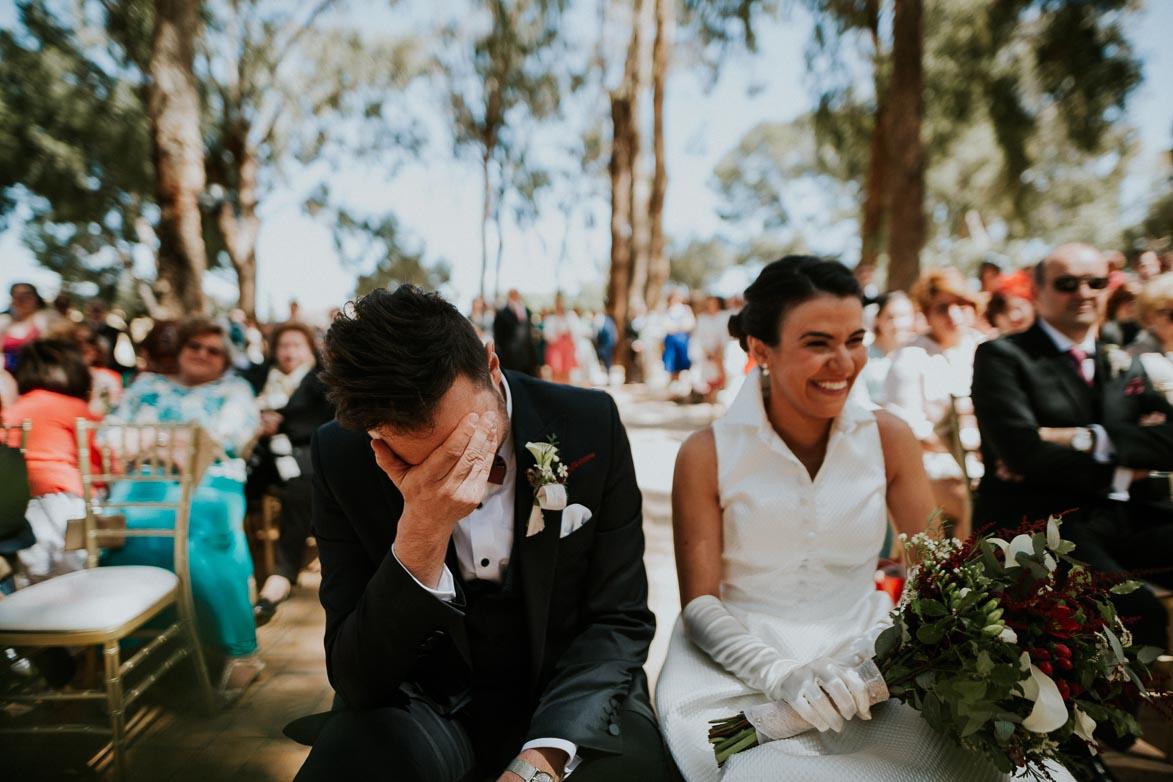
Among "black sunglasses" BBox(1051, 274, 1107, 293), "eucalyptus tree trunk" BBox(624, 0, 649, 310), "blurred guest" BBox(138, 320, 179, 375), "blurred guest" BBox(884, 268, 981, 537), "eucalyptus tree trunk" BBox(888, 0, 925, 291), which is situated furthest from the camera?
"eucalyptus tree trunk" BBox(624, 0, 649, 310)

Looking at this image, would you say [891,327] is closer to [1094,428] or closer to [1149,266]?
[1094,428]

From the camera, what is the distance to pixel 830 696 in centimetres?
158

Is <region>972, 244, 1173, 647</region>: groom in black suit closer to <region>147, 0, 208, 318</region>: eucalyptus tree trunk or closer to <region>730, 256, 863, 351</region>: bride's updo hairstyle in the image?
<region>730, 256, 863, 351</region>: bride's updo hairstyle

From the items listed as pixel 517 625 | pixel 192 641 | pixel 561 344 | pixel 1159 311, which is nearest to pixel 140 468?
pixel 192 641

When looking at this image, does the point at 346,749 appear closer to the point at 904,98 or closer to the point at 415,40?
the point at 904,98

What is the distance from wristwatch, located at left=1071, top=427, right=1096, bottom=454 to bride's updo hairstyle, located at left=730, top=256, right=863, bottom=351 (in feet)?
4.48

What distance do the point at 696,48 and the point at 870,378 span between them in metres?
14.5

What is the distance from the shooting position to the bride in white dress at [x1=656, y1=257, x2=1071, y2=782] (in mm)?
1982

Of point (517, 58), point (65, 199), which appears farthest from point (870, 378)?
point (65, 199)

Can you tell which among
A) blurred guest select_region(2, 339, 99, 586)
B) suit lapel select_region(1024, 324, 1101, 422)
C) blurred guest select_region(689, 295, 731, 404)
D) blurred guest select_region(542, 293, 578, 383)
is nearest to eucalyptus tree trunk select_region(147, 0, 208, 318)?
blurred guest select_region(2, 339, 99, 586)

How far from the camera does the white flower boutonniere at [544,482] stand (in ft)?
5.61

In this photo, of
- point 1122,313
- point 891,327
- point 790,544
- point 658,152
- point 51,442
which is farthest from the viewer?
point 658,152

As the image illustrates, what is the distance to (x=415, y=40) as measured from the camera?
22.8 metres

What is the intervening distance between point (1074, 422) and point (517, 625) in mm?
2545
